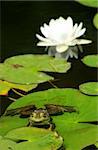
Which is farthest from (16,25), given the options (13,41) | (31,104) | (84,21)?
(31,104)

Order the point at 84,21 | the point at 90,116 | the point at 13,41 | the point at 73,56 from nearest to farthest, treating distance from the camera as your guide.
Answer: the point at 90,116
the point at 73,56
the point at 13,41
the point at 84,21

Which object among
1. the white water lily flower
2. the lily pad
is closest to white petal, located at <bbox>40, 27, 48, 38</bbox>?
the white water lily flower

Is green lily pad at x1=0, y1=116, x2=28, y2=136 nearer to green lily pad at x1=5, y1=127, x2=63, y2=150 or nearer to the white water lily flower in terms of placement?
green lily pad at x1=5, y1=127, x2=63, y2=150

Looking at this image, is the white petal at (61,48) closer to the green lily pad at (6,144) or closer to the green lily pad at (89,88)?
the green lily pad at (89,88)

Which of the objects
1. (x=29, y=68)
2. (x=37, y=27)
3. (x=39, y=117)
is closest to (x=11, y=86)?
(x=29, y=68)

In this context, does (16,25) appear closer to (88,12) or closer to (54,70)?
(88,12)

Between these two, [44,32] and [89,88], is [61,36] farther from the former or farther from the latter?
[89,88]
